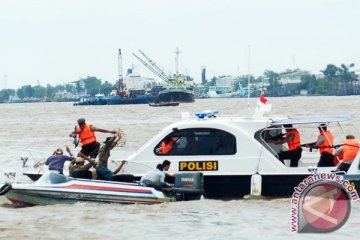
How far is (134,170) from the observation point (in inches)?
821

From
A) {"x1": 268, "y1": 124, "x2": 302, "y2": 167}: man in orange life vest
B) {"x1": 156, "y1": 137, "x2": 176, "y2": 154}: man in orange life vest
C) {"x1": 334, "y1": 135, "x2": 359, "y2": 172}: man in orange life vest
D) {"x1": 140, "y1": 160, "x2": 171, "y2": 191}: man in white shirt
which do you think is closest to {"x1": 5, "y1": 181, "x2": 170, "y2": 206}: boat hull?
{"x1": 140, "y1": 160, "x2": 171, "y2": 191}: man in white shirt

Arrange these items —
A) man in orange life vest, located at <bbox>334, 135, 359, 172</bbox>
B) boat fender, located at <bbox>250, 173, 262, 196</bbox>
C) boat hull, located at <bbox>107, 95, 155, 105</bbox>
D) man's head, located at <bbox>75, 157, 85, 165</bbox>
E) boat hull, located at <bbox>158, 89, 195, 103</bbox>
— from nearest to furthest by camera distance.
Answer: man in orange life vest, located at <bbox>334, 135, 359, 172</bbox> < boat fender, located at <bbox>250, 173, 262, 196</bbox> < man's head, located at <bbox>75, 157, 85, 165</bbox> < boat hull, located at <bbox>158, 89, 195, 103</bbox> < boat hull, located at <bbox>107, 95, 155, 105</bbox>

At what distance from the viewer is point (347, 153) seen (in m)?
19.9

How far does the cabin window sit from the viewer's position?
2062 cm

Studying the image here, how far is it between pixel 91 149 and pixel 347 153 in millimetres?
Answer: 5667

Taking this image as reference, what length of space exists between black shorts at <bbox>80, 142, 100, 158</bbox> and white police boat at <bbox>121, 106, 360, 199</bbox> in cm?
143

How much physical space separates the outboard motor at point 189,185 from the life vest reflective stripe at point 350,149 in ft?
9.30

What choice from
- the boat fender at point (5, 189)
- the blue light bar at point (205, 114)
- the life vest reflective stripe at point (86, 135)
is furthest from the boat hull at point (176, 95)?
the boat fender at point (5, 189)

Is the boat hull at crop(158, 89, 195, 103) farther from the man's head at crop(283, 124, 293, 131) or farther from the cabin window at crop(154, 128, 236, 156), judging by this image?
the cabin window at crop(154, 128, 236, 156)

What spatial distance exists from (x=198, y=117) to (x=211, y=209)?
254 cm

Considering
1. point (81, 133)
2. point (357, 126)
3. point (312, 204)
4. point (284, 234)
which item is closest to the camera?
A: point (312, 204)

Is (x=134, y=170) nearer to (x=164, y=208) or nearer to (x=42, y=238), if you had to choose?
(x=164, y=208)

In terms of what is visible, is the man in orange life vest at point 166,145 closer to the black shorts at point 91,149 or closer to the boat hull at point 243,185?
the boat hull at point 243,185

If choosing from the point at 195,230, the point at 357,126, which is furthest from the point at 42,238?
the point at 357,126
